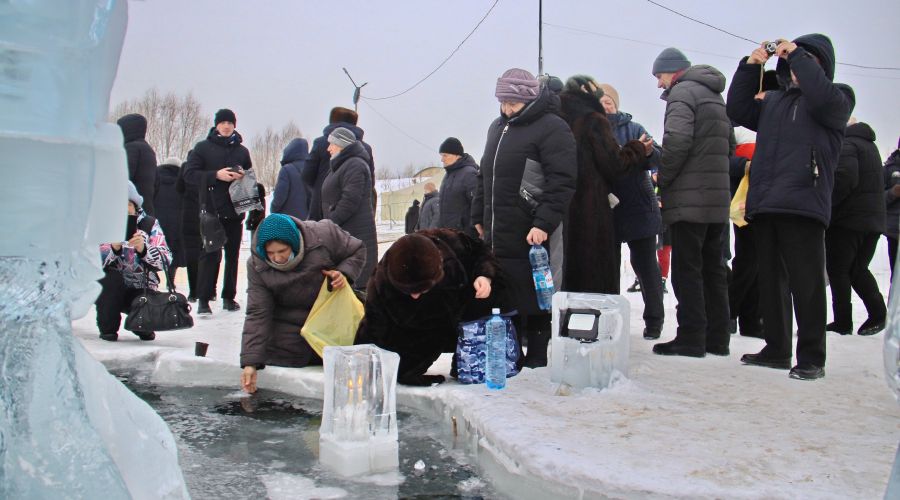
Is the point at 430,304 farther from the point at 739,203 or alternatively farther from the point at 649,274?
the point at 739,203

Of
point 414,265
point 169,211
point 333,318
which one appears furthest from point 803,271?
point 169,211

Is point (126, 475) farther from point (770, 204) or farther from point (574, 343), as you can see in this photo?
point (770, 204)

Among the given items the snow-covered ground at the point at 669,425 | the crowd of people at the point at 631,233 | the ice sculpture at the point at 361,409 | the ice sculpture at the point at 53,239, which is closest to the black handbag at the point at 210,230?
the crowd of people at the point at 631,233

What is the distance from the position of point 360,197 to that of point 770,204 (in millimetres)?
3404

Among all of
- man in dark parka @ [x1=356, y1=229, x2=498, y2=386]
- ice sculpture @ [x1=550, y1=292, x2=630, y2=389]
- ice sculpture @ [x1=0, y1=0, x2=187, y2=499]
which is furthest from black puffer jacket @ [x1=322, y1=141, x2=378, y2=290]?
ice sculpture @ [x1=0, y1=0, x2=187, y2=499]

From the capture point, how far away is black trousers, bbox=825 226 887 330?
5812mm

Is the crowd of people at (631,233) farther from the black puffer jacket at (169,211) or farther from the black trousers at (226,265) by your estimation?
the black puffer jacket at (169,211)

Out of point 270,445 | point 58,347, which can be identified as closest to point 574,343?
point 270,445

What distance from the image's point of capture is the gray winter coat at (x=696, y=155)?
4.76 metres

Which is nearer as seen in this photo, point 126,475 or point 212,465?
point 126,475

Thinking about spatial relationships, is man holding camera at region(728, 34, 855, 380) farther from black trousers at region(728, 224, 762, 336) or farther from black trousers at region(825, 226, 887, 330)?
black trousers at region(825, 226, 887, 330)

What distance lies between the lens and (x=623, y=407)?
3.59 m

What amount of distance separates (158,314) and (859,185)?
5102mm

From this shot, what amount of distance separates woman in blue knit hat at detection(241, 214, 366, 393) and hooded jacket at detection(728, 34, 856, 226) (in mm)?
2355
